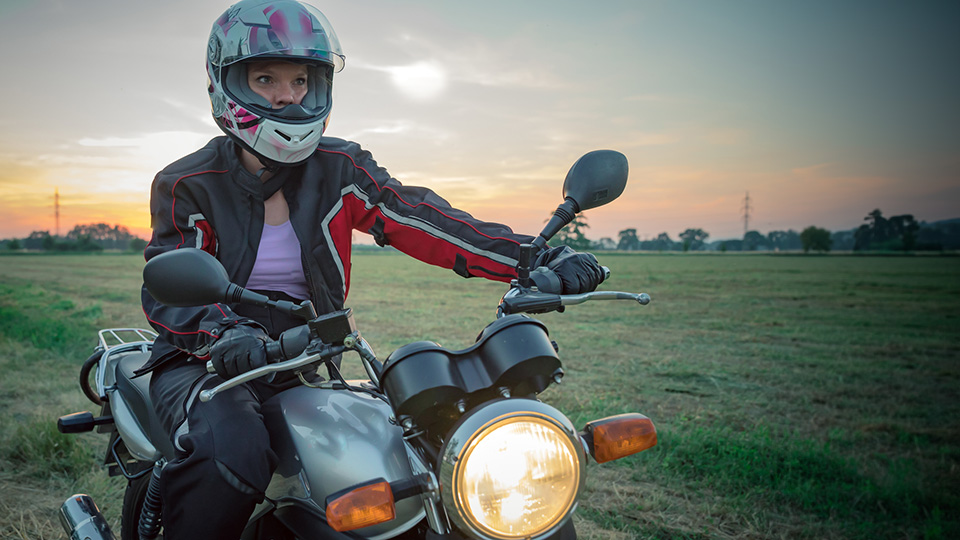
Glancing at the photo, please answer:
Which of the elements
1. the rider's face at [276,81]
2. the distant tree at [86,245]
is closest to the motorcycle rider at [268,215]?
the rider's face at [276,81]

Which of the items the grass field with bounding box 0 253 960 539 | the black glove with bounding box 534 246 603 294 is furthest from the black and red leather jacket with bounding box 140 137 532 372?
the grass field with bounding box 0 253 960 539

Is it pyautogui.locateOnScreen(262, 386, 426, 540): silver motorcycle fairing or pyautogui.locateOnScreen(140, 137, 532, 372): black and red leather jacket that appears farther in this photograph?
pyautogui.locateOnScreen(140, 137, 532, 372): black and red leather jacket

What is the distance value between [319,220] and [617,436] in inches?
58.1

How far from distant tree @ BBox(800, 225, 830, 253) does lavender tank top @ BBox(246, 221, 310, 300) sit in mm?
109039

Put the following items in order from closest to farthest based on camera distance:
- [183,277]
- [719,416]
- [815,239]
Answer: [183,277] < [719,416] < [815,239]

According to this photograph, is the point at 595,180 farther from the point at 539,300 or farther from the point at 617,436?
the point at 617,436

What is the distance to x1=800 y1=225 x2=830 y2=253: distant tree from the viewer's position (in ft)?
324

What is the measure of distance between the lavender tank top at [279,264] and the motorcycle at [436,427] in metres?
0.59

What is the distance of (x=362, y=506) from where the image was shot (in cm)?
119

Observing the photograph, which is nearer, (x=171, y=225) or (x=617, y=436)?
(x=617, y=436)

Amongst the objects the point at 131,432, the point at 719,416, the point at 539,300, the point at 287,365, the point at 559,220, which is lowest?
the point at 719,416

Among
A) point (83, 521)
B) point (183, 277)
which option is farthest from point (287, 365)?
point (83, 521)

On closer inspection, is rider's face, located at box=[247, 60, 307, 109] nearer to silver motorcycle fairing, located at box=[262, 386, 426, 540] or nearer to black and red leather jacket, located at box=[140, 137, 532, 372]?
black and red leather jacket, located at box=[140, 137, 532, 372]

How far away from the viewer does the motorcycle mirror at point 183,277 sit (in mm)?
1306
